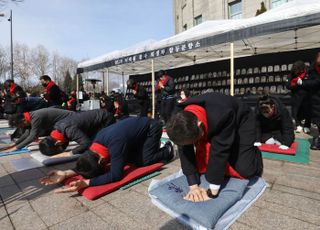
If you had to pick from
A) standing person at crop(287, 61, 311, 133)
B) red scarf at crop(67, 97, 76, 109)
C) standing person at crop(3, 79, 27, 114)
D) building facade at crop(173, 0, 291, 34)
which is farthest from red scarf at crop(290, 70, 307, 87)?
building facade at crop(173, 0, 291, 34)

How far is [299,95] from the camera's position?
498 centimetres

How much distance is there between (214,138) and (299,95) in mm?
4158

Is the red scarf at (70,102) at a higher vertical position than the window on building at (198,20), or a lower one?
lower

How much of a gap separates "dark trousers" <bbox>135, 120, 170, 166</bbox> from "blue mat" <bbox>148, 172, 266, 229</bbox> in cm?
62

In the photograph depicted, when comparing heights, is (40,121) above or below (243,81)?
below

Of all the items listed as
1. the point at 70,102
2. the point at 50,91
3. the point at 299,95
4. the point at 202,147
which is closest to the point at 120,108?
the point at 50,91

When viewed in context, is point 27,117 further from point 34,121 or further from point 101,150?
point 101,150

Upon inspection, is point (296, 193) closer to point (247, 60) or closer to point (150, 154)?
point (150, 154)

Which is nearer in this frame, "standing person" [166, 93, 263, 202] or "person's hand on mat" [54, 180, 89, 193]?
"standing person" [166, 93, 263, 202]

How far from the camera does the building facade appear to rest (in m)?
12.3

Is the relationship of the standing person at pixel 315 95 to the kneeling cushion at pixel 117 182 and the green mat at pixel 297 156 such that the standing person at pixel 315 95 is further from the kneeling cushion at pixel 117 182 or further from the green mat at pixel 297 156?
the kneeling cushion at pixel 117 182

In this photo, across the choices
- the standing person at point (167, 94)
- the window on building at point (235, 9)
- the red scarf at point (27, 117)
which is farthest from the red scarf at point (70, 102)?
the window on building at point (235, 9)

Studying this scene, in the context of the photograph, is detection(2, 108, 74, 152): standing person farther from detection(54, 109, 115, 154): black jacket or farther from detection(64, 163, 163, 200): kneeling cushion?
detection(64, 163, 163, 200): kneeling cushion

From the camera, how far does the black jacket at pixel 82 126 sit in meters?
3.17
